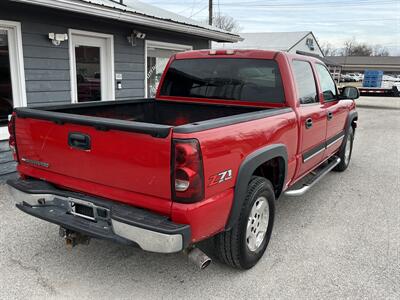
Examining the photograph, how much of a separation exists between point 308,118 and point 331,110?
1109 mm

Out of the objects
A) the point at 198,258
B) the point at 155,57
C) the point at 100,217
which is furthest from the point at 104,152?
the point at 155,57

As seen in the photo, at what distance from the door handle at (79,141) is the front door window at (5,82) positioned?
3734 millimetres

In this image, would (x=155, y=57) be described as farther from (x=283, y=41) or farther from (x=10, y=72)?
(x=283, y=41)

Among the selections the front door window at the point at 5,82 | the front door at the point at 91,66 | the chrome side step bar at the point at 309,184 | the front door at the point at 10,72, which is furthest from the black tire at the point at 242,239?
the front door at the point at 91,66

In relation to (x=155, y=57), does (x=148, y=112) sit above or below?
below

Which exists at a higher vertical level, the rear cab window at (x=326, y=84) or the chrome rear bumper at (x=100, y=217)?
the rear cab window at (x=326, y=84)

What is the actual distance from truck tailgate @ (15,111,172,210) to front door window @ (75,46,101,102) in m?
4.07

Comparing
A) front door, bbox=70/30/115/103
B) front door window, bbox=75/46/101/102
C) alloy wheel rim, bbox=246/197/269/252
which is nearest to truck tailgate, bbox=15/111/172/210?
alloy wheel rim, bbox=246/197/269/252

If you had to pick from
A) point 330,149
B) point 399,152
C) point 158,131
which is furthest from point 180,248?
point 399,152

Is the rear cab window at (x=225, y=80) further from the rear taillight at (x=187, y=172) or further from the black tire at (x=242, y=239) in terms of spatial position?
the rear taillight at (x=187, y=172)

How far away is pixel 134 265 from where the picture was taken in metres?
3.45

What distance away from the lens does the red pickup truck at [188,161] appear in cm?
250

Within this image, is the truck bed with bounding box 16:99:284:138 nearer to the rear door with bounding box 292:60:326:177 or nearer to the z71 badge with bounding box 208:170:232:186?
the z71 badge with bounding box 208:170:232:186

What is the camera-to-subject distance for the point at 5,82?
5898 mm
